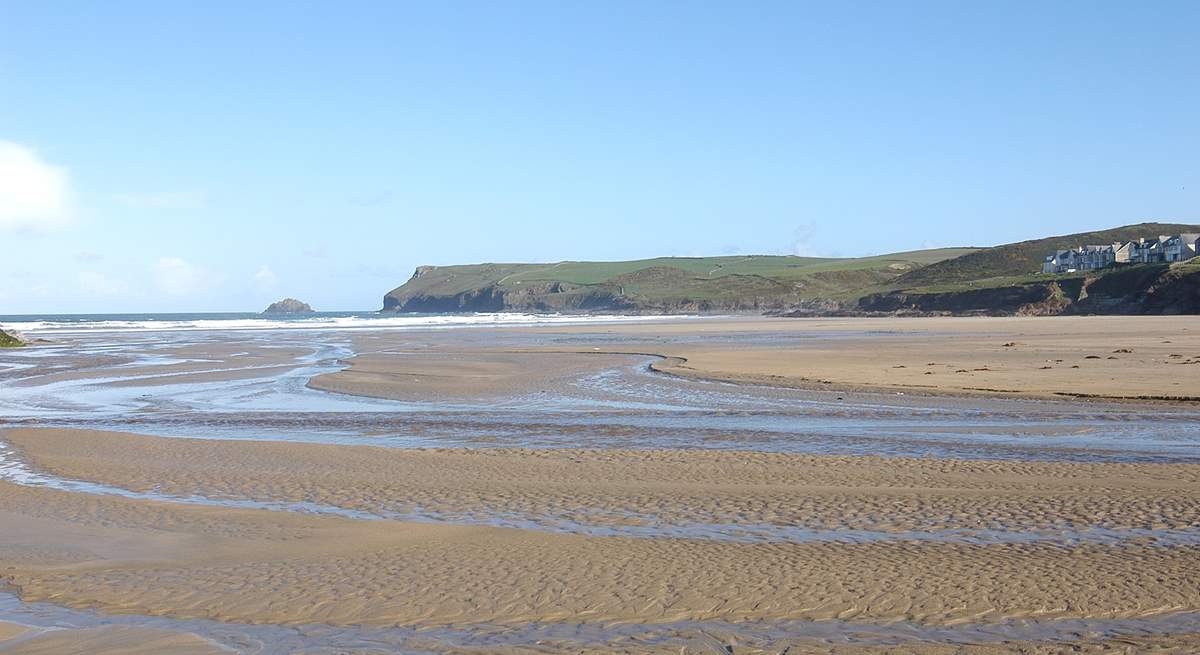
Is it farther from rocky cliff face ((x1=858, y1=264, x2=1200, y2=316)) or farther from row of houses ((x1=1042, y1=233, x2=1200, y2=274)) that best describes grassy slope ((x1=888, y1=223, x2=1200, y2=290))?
rocky cliff face ((x1=858, y1=264, x2=1200, y2=316))

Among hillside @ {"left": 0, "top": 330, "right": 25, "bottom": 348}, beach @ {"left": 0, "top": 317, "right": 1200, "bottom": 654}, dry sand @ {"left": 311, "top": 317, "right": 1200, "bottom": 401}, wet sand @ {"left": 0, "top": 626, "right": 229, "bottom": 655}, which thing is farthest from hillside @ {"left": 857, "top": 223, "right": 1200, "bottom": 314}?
wet sand @ {"left": 0, "top": 626, "right": 229, "bottom": 655}

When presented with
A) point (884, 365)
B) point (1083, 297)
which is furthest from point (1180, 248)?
point (884, 365)

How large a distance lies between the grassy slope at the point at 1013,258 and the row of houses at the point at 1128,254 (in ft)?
15.7

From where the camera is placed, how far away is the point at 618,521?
10.2 metres

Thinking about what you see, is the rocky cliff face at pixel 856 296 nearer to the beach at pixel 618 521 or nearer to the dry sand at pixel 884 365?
the dry sand at pixel 884 365

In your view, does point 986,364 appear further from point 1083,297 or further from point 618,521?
point 1083,297

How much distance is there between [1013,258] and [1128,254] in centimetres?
2215

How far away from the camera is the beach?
22.4ft

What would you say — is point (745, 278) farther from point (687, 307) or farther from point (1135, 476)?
point (1135, 476)

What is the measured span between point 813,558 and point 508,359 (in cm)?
2937

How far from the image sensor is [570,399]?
74.7 ft

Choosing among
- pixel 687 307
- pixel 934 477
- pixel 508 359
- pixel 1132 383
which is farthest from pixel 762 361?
pixel 687 307

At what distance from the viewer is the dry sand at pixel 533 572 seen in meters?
7.13

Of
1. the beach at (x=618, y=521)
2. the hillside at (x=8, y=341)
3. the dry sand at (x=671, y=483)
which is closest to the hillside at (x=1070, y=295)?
the beach at (x=618, y=521)
